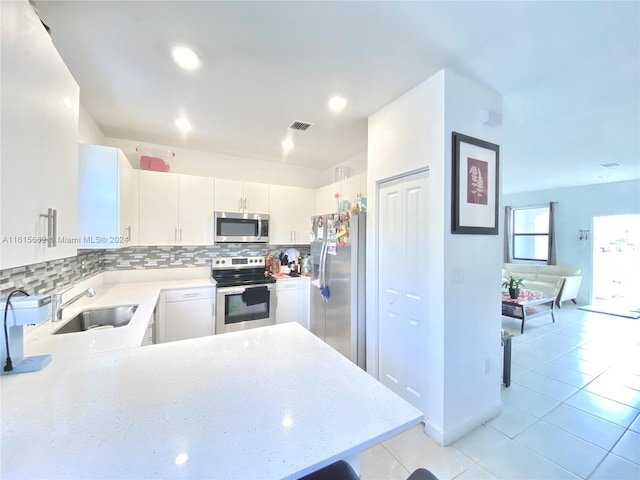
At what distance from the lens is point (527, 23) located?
1.46 meters

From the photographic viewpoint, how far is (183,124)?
2.79m

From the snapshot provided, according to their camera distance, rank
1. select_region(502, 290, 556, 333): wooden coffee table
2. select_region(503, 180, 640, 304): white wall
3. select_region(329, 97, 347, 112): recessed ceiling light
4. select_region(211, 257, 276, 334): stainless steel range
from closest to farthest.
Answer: select_region(329, 97, 347, 112): recessed ceiling light < select_region(211, 257, 276, 334): stainless steel range < select_region(502, 290, 556, 333): wooden coffee table < select_region(503, 180, 640, 304): white wall

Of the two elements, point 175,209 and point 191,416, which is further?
point 175,209

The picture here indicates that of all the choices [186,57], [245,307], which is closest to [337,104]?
[186,57]

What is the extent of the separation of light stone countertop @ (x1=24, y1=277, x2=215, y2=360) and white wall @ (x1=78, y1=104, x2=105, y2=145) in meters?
1.32

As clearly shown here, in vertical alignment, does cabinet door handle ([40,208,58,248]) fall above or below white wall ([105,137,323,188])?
below

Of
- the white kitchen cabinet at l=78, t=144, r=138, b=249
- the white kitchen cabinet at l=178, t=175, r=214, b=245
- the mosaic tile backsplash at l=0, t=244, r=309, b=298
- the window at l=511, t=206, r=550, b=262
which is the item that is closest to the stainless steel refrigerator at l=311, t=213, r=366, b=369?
the mosaic tile backsplash at l=0, t=244, r=309, b=298

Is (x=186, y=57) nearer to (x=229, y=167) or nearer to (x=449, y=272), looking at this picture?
(x=229, y=167)

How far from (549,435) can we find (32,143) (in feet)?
11.5

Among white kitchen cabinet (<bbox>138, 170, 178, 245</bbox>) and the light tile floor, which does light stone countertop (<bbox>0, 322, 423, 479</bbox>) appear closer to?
the light tile floor

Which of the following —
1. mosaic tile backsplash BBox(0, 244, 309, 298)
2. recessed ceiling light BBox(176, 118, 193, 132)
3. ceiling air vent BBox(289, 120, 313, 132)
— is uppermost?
recessed ceiling light BBox(176, 118, 193, 132)

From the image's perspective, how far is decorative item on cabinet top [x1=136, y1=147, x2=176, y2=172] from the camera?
3227 millimetres

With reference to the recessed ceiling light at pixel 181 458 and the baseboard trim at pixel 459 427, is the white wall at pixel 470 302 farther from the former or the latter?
the recessed ceiling light at pixel 181 458

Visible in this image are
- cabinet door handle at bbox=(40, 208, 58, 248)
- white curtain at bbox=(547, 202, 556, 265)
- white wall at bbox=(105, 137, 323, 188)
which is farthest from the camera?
white curtain at bbox=(547, 202, 556, 265)
